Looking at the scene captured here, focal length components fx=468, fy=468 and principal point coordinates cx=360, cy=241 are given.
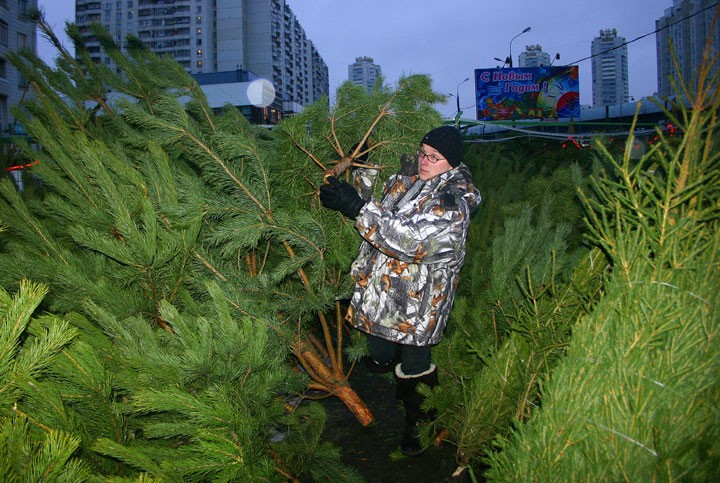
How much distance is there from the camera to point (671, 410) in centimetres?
95

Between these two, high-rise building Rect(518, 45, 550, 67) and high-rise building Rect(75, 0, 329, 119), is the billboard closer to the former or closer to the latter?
high-rise building Rect(75, 0, 329, 119)

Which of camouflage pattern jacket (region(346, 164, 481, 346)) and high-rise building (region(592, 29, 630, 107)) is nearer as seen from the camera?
camouflage pattern jacket (region(346, 164, 481, 346))

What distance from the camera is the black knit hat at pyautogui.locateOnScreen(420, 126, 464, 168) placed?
2436mm

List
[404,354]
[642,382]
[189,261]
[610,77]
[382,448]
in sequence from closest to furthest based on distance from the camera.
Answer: [642,382], [189,261], [404,354], [382,448], [610,77]

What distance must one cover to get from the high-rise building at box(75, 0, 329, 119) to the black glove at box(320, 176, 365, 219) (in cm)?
10064

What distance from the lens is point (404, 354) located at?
2.66 metres

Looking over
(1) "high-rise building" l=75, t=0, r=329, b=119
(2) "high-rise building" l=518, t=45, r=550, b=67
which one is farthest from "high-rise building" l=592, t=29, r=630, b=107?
(1) "high-rise building" l=75, t=0, r=329, b=119

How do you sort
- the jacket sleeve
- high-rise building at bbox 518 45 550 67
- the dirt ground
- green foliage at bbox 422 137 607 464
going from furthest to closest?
high-rise building at bbox 518 45 550 67
the dirt ground
the jacket sleeve
green foliage at bbox 422 137 607 464

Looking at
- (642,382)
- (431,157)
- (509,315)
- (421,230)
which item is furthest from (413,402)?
(642,382)

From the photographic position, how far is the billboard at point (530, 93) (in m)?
25.5

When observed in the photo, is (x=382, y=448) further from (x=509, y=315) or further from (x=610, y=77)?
(x=610, y=77)

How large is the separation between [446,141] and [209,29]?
116028 mm

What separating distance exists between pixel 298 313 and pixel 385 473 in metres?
1.02

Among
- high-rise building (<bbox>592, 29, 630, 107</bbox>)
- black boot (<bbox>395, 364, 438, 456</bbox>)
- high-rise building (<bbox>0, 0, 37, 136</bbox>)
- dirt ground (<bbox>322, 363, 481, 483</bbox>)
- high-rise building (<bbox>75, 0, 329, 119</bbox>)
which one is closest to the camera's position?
dirt ground (<bbox>322, 363, 481, 483</bbox>)
